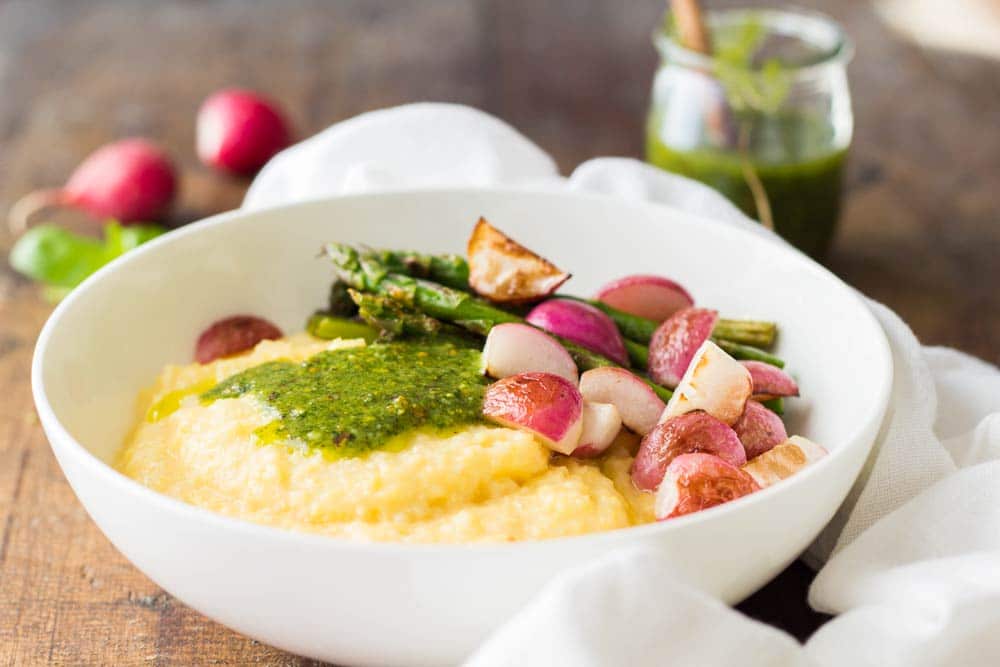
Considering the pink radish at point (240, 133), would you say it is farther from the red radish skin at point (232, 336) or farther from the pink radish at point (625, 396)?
the pink radish at point (625, 396)

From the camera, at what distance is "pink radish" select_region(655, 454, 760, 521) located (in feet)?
8.57

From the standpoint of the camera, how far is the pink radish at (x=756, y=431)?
299 centimetres

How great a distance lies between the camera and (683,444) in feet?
9.31

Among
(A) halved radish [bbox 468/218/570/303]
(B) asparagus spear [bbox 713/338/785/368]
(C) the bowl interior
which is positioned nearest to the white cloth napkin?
(C) the bowl interior

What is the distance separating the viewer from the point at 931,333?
4.52 meters

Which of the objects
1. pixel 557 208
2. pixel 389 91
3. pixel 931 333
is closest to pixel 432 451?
pixel 557 208

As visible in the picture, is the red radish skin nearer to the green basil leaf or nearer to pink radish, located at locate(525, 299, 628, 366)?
pink radish, located at locate(525, 299, 628, 366)

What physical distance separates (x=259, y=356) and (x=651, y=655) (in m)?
1.48

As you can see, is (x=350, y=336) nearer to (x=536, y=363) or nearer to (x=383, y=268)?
(x=383, y=268)

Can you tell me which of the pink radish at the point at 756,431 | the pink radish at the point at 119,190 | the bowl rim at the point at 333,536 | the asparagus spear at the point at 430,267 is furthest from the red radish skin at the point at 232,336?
the pink radish at the point at 119,190

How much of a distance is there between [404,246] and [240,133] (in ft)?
6.87

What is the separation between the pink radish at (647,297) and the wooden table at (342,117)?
895 mm

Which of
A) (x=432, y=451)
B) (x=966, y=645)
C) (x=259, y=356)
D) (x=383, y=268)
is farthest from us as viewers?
(x=383, y=268)

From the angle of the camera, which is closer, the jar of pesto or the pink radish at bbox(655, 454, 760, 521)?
the pink radish at bbox(655, 454, 760, 521)
